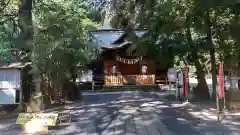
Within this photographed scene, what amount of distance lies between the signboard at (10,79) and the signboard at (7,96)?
16 centimetres

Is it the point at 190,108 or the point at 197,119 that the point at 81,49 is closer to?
the point at 190,108

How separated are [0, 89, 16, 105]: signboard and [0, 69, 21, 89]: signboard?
0.53 ft

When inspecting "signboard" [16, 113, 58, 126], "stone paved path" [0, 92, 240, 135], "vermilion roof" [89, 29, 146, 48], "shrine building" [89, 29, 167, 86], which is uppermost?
"vermilion roof" [89, 29, 146, 48]

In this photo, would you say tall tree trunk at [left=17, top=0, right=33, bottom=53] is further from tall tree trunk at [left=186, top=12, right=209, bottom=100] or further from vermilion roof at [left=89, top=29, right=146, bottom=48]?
vermilion roof at [left=89, top=29, right=146, bottom=48]

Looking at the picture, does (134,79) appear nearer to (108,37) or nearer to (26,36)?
(108,37)

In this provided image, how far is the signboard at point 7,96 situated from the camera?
1165cm

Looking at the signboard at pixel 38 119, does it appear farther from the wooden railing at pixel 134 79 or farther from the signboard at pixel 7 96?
the wooden railing at pixel 134 79

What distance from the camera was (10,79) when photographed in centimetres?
1188

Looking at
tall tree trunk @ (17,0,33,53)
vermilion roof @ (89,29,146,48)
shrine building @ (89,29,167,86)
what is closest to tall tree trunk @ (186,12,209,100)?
tall tree trunk @ (17,0,33,53)

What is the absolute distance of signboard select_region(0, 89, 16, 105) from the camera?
11.6 metres

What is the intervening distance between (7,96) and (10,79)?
1.88 ft

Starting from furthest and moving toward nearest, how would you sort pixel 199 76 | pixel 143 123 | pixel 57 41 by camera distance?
pixel 199 76, pixel 57 41, pixel 143 123

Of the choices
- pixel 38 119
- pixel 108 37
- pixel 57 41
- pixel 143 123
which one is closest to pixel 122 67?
pixel 108 37

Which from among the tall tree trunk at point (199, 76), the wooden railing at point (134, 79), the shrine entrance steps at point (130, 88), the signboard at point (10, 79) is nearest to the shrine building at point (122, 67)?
the wooden railing at point (134, 79)
